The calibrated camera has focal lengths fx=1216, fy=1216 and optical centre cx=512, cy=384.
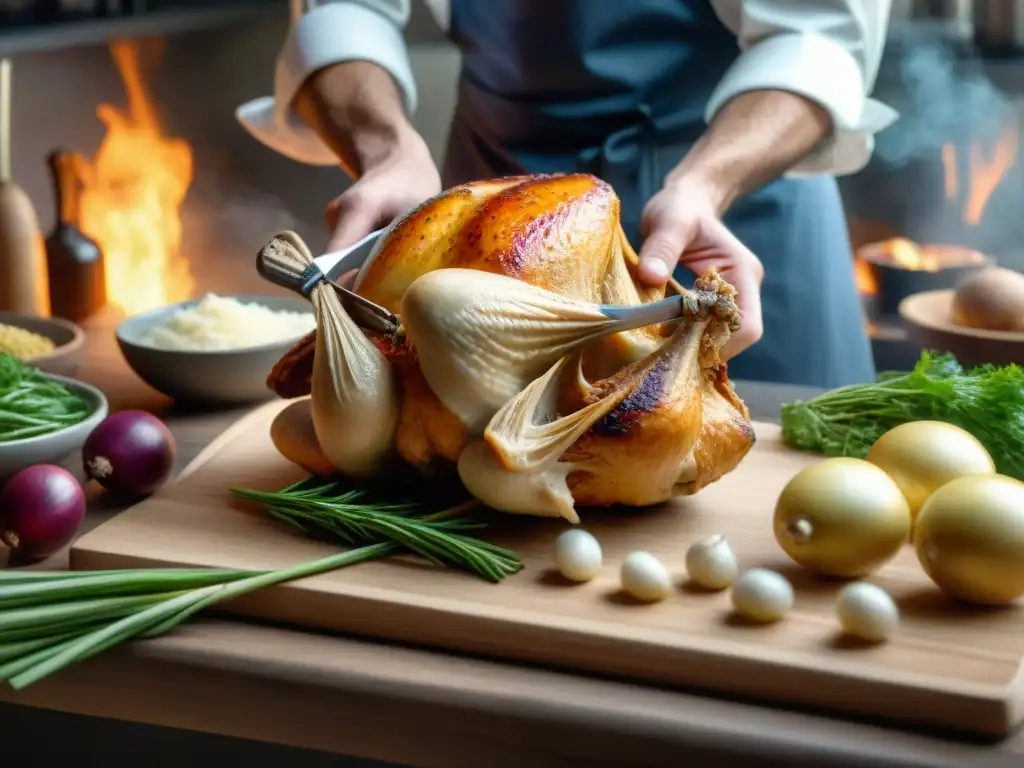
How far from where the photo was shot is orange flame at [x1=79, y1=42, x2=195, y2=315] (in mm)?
3146

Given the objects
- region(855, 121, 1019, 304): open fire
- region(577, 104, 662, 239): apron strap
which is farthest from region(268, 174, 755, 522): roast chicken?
region(855, 121, 1019, 304): open fire

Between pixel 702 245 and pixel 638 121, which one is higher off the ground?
pixel 638 121

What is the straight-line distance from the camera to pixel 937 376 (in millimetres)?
1273

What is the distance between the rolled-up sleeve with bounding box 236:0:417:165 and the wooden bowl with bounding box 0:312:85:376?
524 millimetres

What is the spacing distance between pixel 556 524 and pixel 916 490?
1.01 feet

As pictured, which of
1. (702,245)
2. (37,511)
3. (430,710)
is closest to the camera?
(430,710)

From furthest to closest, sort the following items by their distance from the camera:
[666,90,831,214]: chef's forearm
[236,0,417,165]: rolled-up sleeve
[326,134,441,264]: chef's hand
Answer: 1. [236,0,417,165]: rolled-up sleeve
2. [666,90,831,214]: chef's forearm
3. [326,134,441,264]: chef's hand

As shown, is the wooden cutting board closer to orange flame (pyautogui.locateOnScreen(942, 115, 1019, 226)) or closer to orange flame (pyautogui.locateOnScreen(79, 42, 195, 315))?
orange flame (pyautogui.locateOnScreen(79, 42, 195, 315))

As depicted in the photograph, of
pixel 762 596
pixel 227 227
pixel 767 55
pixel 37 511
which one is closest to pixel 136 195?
pixel 227 227

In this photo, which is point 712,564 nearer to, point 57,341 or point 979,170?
point 57,341

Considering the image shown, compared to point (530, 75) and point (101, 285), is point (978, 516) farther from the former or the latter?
point (101, 285)

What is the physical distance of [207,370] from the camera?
4.73 ft

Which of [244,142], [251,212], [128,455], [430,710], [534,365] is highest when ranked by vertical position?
[244,142]

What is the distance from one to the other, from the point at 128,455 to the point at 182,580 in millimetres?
283
